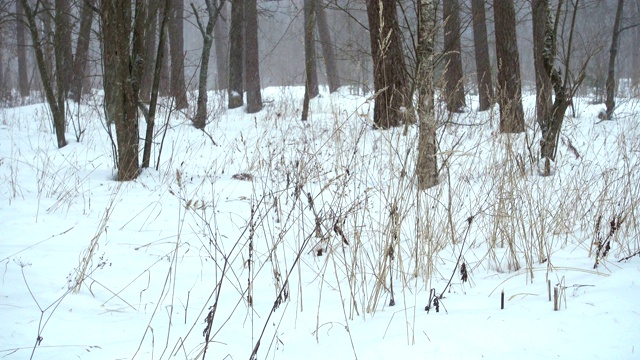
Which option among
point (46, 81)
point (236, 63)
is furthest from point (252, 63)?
point (46, 81)

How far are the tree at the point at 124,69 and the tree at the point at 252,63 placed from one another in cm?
605

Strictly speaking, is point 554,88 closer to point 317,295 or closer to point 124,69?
point 317,295

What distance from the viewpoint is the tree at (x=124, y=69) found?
4.19m

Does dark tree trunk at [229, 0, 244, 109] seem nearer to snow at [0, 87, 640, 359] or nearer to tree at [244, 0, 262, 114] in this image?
tree at [244, 0, 262, 114]

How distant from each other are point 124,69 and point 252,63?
686 centimetres

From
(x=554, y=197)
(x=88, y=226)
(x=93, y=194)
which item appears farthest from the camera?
(x=93, y=194)

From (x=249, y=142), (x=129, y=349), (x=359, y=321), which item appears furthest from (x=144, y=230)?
(x=249, y=142)

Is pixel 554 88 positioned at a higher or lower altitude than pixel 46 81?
lower

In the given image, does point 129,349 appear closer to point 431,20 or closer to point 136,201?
point 136,201

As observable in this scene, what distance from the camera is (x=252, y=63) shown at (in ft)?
35.8

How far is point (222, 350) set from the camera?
1525mm

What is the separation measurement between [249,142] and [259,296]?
5.09 m

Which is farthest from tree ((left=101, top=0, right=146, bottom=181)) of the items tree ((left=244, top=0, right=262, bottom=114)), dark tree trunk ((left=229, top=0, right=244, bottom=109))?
tree ((left=244, top=0, right=262, bottom=114))

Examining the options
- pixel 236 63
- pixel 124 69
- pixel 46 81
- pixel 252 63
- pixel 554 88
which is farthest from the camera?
pixel 252 63
